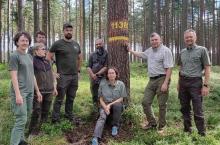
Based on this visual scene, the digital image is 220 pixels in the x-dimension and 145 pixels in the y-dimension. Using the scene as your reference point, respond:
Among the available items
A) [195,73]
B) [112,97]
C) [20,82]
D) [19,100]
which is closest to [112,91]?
[112,97]

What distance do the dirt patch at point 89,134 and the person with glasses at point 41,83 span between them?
2.54ft

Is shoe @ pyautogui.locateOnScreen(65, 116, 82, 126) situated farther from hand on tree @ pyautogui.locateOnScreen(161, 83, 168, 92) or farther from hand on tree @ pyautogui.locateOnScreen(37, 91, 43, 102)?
hand on tree @ pyautogui.locateOnScreen(161, 83, 168, 92)

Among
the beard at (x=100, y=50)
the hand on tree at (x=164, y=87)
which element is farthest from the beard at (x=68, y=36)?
the hand on tree at (x=164, y=87)

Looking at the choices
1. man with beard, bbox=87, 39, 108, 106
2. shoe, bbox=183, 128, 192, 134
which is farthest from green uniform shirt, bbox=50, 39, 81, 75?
shoe, bbox=183, 128, 192, 134

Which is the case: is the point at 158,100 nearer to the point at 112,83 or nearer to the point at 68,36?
the point at 112,83

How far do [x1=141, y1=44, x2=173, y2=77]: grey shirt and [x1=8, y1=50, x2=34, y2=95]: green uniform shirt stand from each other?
2853mm

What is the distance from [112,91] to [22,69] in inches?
92.4

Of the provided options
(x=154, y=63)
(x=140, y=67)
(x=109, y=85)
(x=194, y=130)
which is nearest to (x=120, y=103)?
(x=109, y=85)

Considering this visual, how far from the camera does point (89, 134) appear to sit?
8.38m

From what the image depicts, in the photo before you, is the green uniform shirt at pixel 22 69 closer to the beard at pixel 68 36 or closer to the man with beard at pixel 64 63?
the man with beard at pixel 64 63

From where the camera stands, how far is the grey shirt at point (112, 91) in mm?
8539

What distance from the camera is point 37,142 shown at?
25.7ft

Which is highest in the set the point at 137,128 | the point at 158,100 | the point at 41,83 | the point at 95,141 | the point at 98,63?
Result: the point at 98,63

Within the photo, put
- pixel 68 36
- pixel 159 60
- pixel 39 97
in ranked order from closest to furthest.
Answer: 1. pixel 39 97
2. pixel 159 60
3. pixel 68 36
